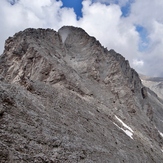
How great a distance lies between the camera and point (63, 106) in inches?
831

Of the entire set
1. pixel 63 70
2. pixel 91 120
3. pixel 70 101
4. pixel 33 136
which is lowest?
pixel 33 136

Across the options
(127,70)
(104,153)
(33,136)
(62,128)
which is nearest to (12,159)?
(33,136)

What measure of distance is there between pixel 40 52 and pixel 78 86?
811 centimetres

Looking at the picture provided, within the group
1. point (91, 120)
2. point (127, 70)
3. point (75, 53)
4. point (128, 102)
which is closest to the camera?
point (91, 120)

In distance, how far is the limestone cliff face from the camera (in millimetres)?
13859

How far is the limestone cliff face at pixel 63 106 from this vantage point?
13.9 meters

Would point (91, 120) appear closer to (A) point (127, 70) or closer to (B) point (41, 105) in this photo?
(B) point (41, 105)

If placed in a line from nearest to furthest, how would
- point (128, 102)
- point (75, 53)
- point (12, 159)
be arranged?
point (12, 159) → point (128, 102) → point (75, 53)

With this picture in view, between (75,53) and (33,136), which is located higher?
(75,53)

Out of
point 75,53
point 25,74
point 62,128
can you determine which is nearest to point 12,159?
point 62,128

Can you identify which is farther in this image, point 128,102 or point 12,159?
point 128,102

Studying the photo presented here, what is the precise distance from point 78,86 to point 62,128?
59.6 feet

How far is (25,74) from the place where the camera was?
1438 inches

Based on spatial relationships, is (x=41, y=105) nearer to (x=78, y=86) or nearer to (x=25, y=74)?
(x=78, y=86)
